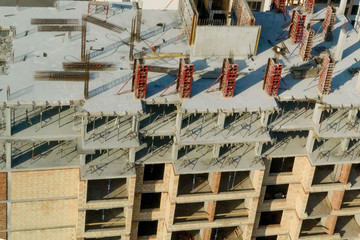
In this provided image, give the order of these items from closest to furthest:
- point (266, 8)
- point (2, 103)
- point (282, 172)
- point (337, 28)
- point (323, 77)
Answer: point (2, 103), point (323, 77), point (282, 172), point (337, 28), point (266, 8)

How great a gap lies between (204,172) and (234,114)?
7.70m

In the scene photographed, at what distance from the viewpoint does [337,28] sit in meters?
105

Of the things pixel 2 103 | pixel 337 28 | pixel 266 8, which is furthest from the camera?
pixel 266 8

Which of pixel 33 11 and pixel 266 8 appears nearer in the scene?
pixel 33 11

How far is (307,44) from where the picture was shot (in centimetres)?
9512

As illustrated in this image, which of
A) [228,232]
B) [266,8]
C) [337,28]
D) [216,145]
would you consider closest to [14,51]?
[216,145]

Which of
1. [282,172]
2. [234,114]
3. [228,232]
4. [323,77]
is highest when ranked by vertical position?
[323,77]

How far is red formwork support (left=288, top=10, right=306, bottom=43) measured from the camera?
9819 centimetres

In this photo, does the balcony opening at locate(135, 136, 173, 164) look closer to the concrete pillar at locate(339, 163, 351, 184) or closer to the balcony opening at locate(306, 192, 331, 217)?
the balcony opening at locate(306, 192, 331, 217)

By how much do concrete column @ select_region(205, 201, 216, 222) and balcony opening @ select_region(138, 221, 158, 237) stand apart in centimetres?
775

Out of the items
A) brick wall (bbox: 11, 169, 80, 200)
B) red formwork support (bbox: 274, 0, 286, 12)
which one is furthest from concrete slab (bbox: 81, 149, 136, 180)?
Result: red formwork support (bbox: 274, 0, 286, 12)

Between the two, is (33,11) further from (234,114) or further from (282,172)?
(282,172)

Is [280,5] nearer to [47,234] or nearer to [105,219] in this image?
[105,219]

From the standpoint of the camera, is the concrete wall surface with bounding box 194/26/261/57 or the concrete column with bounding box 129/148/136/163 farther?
the concrete wall surface with bounding box 194/26/261/57
